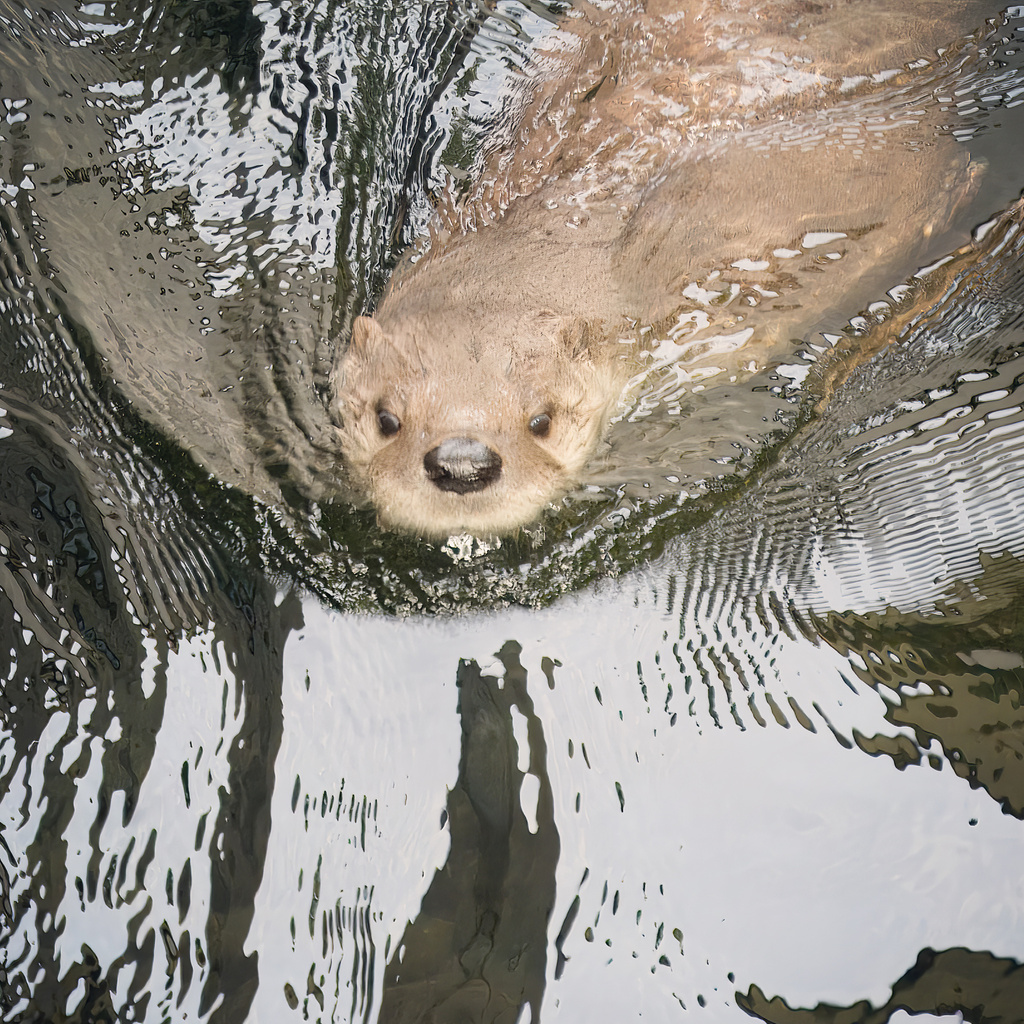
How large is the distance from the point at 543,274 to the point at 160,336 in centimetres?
119

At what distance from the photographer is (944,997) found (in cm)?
185

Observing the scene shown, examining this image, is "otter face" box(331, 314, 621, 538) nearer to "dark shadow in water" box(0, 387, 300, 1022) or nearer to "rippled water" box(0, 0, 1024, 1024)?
"rippled water" box(0, 0, 1024, 1024)

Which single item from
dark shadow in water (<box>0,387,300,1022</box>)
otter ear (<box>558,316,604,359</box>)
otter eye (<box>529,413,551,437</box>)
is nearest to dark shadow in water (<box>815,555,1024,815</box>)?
otter eye (<box>529,413,551,437</box>)

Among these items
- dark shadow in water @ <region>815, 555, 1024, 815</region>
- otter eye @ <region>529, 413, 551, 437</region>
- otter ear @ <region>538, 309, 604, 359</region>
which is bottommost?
dark shadow in water @ <region>815, 555, 1024, 815</region>

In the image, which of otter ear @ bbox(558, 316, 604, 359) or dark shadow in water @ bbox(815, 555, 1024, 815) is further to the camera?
otter ear @ bbox(558, 316, 604, 359)

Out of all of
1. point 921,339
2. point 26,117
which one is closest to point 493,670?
point 921,339

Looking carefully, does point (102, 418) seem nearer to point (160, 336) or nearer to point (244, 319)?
point (160, 336)

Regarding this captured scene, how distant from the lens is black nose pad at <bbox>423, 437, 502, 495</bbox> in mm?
2309

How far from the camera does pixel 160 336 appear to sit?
2922 millimetres

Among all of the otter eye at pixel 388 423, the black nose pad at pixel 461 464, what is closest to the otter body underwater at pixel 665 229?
the otter eye at pixel 388 423

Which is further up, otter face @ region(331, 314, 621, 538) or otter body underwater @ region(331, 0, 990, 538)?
otter body underwater @ region(331, 0, 990, 538)

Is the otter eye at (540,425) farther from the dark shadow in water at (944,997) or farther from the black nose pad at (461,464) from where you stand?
the dark shadow in water at (944,997)

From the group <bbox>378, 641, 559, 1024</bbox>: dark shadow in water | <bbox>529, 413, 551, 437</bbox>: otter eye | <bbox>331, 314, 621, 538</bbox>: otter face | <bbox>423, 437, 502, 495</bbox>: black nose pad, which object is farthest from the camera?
<bbox>529, 413, 551, 437</bbox>: otter eye

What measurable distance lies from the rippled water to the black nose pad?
0.30 meters
